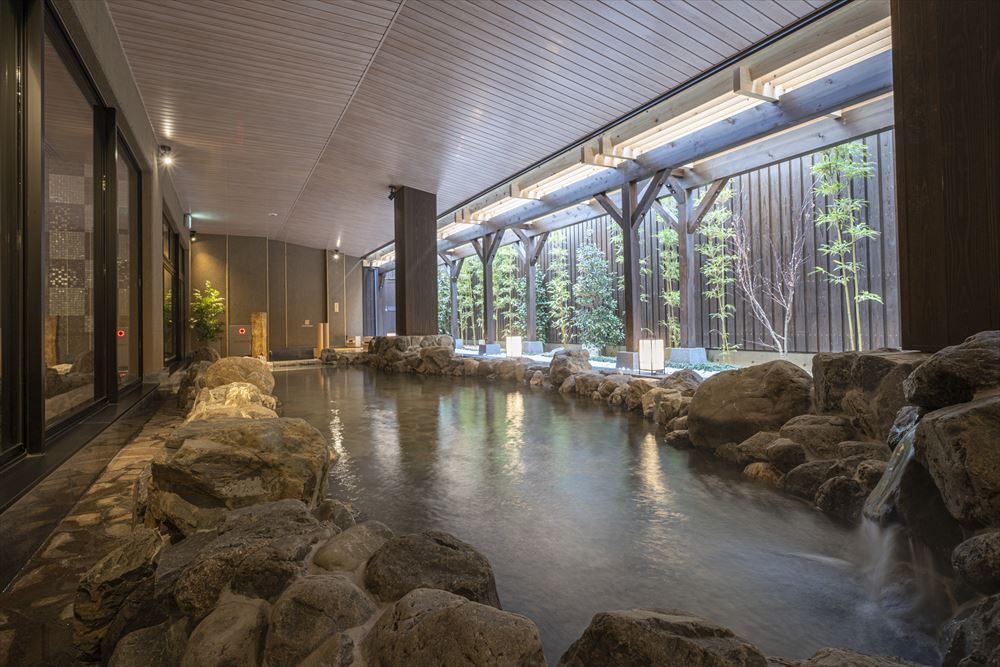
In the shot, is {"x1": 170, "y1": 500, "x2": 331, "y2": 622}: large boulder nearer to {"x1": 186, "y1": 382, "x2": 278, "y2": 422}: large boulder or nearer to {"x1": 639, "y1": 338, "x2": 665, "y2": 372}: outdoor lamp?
{"x1": 186, "y1": 382, "x2": 278, "y2": 422}: large boulder

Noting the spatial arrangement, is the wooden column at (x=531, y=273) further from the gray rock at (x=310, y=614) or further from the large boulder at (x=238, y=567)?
the gray rock at (x=310, y=614)

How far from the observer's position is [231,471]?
78.3 inches

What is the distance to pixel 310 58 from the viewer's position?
16.8 ft

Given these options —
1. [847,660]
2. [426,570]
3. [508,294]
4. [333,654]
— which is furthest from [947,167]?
[508,294]

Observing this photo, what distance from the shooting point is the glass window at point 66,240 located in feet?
9.37

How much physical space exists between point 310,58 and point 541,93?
247 cm

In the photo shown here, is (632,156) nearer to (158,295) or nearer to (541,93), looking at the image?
(541,93)

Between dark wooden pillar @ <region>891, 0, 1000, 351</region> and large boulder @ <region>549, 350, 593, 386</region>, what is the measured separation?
4.36 m

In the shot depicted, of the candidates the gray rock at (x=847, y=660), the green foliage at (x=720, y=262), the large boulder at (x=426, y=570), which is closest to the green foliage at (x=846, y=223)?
the green foliage at (x=720, y=262)

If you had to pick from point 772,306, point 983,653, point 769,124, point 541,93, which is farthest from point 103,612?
point 772,306

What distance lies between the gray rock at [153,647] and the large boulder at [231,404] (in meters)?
1.93

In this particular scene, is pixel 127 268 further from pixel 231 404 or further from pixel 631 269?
pixel 631 269

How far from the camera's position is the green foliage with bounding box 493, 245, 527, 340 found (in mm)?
13758

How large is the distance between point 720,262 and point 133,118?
26.0ft
